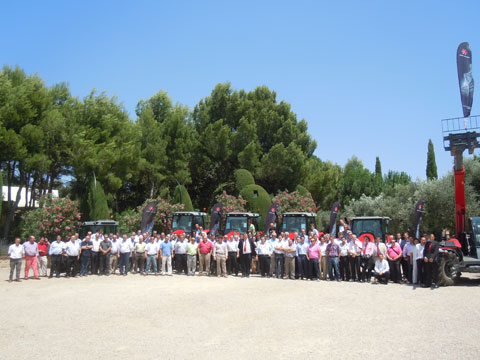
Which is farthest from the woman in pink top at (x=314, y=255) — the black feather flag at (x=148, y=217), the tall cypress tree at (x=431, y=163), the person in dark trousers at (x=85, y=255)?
the tall cypress tree at (x=431, y=163)

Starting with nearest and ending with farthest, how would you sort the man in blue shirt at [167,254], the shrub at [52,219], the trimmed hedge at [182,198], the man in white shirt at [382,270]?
the man in white shirt at [382,270]
the man in blue shirt at [167,254]
the shrub at [52,219]
the trimmed hedge at [182,198]

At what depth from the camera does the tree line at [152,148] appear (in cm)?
2807

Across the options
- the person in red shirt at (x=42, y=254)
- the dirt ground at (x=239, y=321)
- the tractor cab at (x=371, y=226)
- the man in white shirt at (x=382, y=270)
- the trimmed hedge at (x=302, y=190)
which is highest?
the trimmed hedge at (x=302, y=190)

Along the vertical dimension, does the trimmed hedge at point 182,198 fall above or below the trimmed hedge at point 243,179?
below

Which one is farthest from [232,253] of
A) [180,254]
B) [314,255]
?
[314,255]

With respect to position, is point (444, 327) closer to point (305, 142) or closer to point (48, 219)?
point (48, 219)

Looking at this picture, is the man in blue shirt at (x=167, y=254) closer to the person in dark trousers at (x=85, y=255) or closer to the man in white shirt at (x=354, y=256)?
the person in dark trousers at (x=85, y=255)

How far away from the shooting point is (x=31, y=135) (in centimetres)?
2691

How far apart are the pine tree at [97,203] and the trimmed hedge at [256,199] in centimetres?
1019

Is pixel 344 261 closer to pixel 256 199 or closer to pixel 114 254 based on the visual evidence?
pixel 114 254

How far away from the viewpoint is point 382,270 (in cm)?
1420

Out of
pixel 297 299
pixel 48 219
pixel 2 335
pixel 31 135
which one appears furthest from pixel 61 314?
pixel 31 135

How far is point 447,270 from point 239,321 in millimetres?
8087

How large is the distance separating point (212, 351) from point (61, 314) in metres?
4.52
